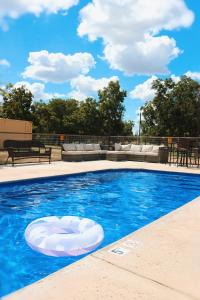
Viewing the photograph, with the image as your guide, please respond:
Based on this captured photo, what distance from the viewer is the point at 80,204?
6.59 meters

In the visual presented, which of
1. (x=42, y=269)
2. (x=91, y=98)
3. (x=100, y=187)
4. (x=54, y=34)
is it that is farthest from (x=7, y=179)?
(x=91, y=98)

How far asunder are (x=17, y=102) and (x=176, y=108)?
17.4 meters

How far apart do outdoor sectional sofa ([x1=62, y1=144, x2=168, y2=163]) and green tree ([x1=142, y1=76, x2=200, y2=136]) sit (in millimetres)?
17405

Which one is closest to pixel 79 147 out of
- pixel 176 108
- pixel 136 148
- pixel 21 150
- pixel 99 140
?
pixel 99 140

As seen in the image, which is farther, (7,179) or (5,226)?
(7,179)

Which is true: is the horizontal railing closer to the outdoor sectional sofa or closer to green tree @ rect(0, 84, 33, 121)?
the outdoor sectional sofa

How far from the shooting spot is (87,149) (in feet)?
46.4

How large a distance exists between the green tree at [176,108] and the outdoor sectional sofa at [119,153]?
17.4 m

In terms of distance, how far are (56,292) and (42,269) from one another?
4.59 feet

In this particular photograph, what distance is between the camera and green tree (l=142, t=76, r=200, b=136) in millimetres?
30606

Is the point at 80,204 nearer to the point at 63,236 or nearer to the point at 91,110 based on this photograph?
the point at 63,236

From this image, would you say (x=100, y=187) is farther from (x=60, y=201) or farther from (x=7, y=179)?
(x=7, y=179)

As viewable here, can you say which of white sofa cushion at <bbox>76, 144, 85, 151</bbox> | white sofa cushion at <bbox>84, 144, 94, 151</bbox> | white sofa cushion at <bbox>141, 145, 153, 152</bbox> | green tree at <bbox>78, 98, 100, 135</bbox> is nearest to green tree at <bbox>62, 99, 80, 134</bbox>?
green tree at <bbox>78, 98, 100, 135</bbox>

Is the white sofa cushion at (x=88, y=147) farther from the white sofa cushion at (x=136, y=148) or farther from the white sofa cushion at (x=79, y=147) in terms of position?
the white sofa cushion at (x=136, y=148)
